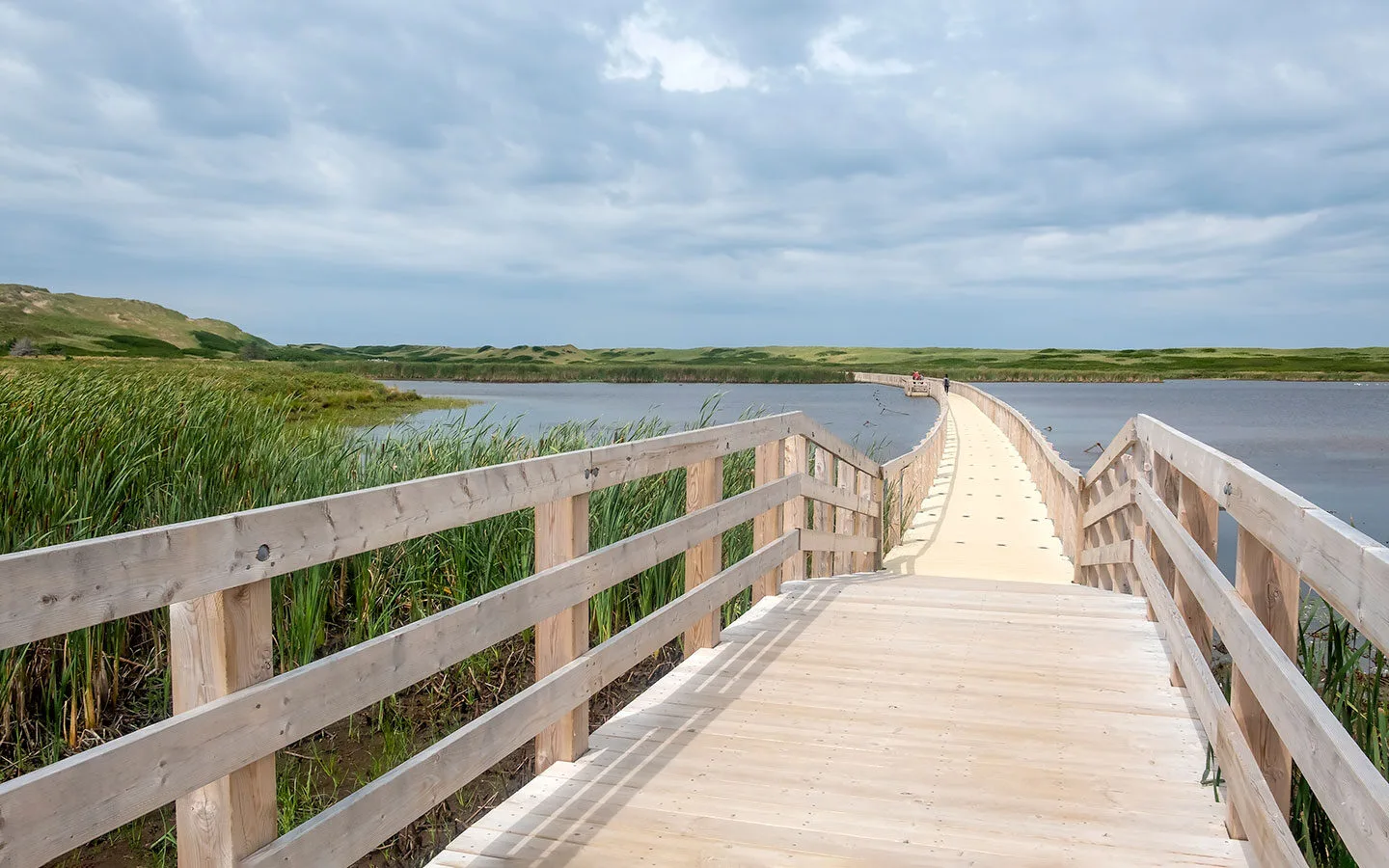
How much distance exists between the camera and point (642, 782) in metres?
3.36

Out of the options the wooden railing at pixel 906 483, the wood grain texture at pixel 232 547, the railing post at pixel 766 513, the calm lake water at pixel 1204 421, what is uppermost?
the wood grain texture at pixel 232 547

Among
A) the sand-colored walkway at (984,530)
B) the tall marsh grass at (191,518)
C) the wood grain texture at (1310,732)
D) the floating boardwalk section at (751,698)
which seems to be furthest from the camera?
the sand-colored walkway at (984,530)

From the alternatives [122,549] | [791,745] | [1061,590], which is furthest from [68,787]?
[1061,590]

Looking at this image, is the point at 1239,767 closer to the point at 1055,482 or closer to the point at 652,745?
the point at 652,745

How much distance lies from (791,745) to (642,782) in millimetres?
674

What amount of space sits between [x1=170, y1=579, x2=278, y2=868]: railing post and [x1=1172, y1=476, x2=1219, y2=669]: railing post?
3461 millimetres

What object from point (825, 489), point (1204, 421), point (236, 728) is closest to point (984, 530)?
point (825, 489)

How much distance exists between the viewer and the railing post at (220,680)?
76.9 inches

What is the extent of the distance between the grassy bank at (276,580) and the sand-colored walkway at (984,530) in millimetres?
4038

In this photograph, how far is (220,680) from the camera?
6.46 feet

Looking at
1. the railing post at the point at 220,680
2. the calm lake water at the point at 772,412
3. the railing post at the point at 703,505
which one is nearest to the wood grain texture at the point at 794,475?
the railing post at the point at 703,505

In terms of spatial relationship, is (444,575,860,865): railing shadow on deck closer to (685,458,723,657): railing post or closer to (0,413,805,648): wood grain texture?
(685,458,723,657): railing post

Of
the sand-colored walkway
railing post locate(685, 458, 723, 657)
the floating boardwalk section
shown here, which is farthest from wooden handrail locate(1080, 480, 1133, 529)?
railing post locate(685, 458, 723, 657)

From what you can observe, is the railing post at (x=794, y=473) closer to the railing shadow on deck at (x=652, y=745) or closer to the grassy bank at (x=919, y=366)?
the railing shadow on deck at (x=652, y=745)
